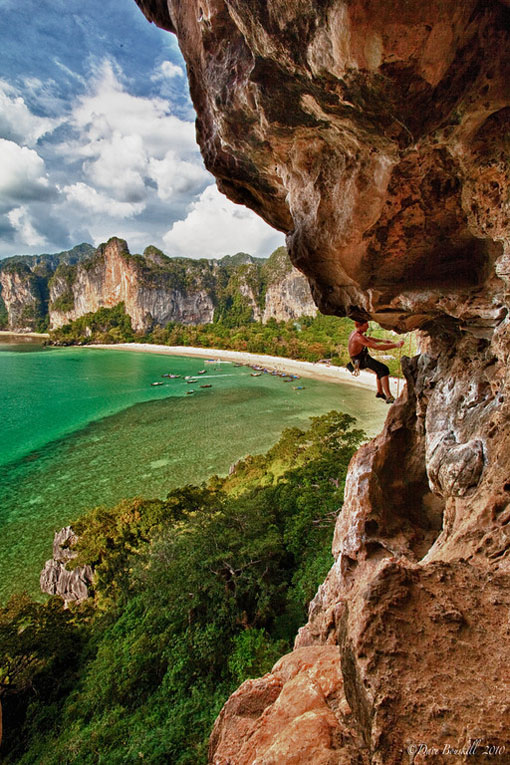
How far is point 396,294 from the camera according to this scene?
5.16m

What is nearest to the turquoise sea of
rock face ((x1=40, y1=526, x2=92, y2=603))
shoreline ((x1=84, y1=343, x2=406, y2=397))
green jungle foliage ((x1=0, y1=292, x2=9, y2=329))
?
rock face ((x1=40, y1=526, x2=92, y2=603))

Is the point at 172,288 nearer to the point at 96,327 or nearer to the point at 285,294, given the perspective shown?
the point at 96,327

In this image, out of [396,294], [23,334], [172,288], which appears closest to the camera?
[396,294]

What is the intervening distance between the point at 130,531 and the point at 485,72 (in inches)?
485

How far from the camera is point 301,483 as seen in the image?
12.7 metres

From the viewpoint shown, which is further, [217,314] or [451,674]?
[217,314]

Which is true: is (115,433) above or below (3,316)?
below

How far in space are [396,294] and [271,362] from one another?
5313 cm

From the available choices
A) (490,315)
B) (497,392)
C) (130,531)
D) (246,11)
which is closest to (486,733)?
(497,392)

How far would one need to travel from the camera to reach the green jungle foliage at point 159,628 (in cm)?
618

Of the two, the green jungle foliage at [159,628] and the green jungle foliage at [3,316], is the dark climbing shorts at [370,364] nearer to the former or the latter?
the green jungle foliage at [159,628]

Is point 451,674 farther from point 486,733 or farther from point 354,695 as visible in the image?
point 354,695

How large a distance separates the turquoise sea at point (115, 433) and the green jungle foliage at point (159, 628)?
3324 mm

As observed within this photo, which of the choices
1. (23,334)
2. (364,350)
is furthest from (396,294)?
(23,334)
